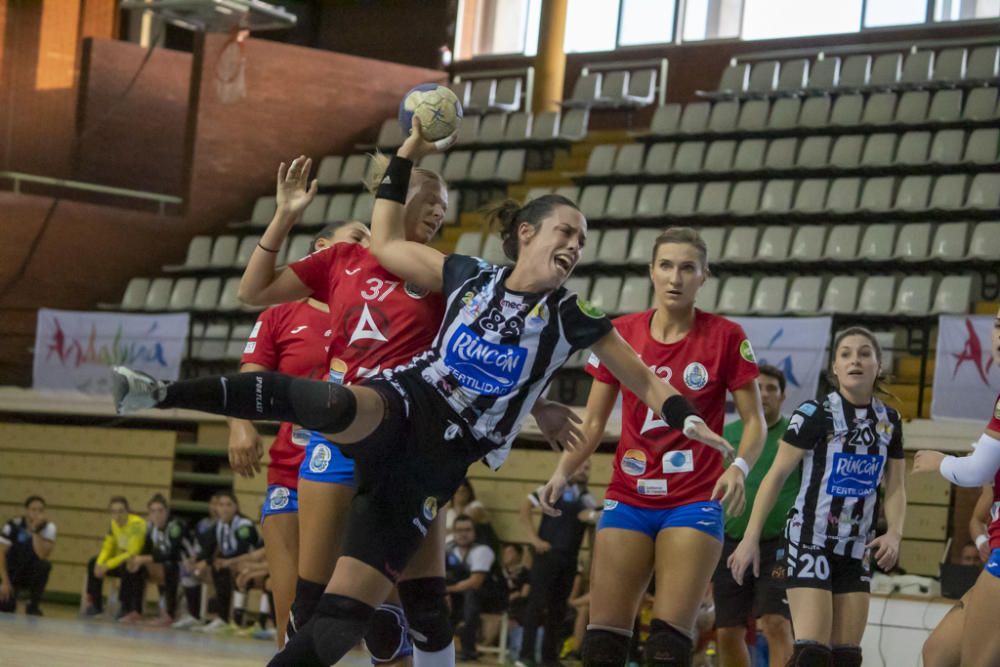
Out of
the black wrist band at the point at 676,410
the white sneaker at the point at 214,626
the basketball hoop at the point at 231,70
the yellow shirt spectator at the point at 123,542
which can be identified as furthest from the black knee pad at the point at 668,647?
the basketball hoop at the point at 231,70

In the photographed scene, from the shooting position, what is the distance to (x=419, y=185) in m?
4.89

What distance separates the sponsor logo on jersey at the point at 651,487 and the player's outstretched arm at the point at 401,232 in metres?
1.15

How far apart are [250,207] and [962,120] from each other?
954 centimetres

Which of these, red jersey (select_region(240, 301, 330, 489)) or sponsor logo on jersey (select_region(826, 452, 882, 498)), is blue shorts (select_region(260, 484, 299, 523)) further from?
sponsor logo on jersey (select_region(826, 452, 882, 498))

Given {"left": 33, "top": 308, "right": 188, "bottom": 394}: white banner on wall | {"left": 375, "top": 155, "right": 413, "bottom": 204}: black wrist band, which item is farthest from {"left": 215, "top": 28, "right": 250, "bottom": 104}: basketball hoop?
{"left": 375, "top": 155, "right": 413, "bottom": 204}: black wrist band

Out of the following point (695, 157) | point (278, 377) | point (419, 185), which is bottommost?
point (278, 377)

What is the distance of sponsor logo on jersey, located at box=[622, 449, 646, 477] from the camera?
203 inches

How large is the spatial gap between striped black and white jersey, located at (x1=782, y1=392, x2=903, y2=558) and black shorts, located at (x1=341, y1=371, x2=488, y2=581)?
2.31 meters

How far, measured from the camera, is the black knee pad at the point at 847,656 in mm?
5938

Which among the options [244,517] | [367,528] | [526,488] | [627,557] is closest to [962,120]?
[526,488]

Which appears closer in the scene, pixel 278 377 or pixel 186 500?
pixel 278 377

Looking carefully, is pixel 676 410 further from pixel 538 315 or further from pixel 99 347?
pixel 99 347

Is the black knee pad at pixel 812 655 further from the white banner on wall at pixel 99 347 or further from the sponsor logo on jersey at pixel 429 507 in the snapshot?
the white banner on wall at pixel 99 347

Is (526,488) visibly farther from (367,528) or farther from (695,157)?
(367,528)
